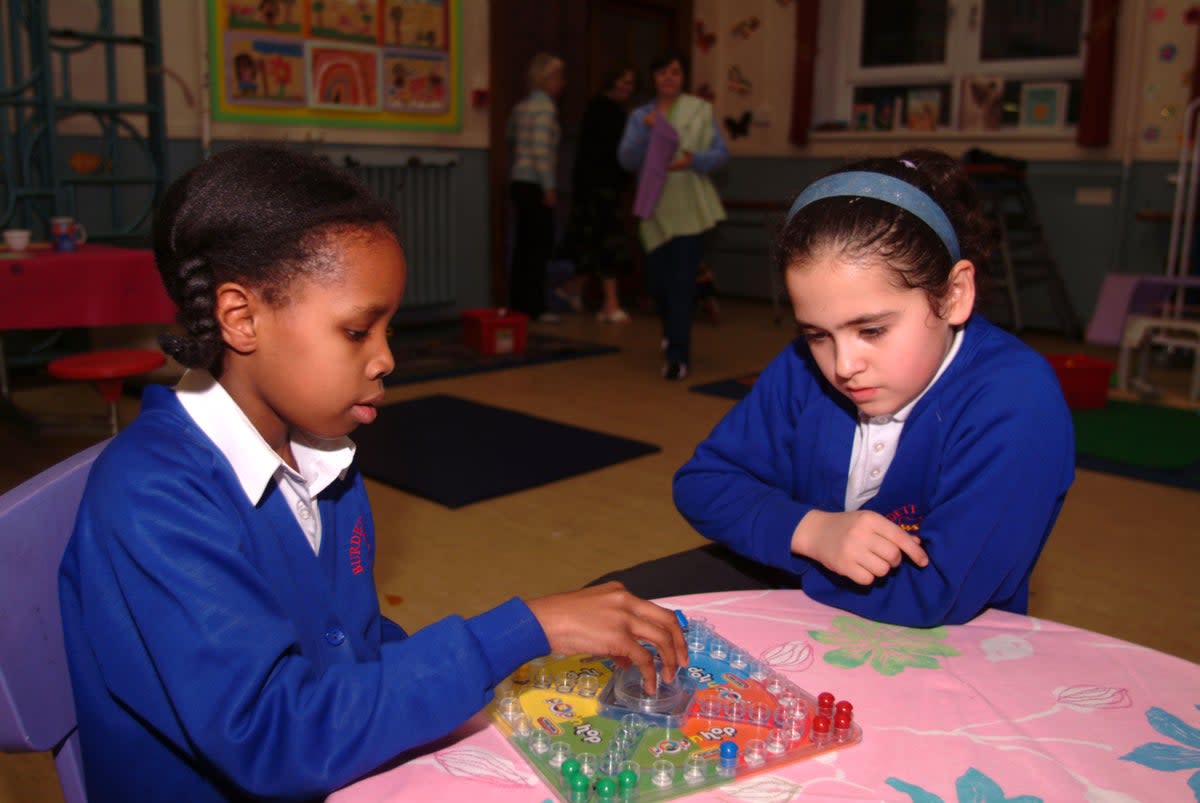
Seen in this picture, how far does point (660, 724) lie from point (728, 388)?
388 centimetres

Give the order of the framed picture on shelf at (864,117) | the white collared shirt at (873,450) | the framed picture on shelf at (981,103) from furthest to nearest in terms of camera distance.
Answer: the framed picture on shelf at (864,117)
the framed picture on shelf at (981,103)
the white collared shirt at (873,450)

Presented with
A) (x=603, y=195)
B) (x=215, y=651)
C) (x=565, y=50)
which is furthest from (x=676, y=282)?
(x=215, y=651)

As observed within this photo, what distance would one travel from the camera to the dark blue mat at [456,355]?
4.79 metres

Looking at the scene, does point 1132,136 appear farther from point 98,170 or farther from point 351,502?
point 351,502

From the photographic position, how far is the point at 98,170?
15.1 ft

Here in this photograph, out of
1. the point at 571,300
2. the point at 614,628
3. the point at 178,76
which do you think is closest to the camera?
the point at 614,628

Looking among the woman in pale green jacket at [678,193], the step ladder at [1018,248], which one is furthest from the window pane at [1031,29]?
the woman in pale green jacket at [678,193]

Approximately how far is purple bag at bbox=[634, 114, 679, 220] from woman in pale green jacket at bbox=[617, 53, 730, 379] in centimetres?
2

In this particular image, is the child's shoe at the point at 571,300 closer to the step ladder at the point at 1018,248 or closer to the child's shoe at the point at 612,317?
the child's shoe at the point at 612,317

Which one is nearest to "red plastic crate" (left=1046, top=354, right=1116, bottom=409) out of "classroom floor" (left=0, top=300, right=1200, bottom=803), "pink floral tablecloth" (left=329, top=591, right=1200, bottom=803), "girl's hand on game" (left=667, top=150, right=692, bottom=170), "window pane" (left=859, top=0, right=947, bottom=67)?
"classroom floor" (left=0, top=300, right=1200, bottom=803)

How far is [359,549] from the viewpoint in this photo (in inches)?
38.6

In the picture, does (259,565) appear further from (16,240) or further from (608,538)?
(16,240)

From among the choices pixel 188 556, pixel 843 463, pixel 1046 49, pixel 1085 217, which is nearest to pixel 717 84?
pixel 1046 49

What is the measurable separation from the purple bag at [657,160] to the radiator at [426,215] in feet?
5.90
